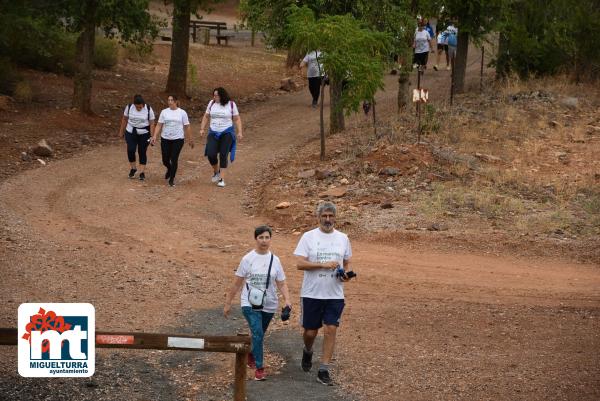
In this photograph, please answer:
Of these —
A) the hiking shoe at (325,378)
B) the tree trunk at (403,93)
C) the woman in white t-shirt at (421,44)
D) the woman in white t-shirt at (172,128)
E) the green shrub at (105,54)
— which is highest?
the woman in white t-shirt at (421,44)

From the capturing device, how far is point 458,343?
11859 millimetres

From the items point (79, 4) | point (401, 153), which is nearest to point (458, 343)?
point (401, 153)

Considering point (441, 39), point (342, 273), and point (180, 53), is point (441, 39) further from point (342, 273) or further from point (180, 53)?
point (342, 273)

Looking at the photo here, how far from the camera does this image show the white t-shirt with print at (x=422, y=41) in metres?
31.3

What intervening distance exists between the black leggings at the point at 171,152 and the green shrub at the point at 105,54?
14.0m

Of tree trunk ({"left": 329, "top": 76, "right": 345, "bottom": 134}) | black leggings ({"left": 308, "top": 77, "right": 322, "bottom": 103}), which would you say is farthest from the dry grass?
black leggings ({"left": 308, "top": 77, "right": 322, "bottom": 103})

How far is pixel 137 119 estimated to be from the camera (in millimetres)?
19266

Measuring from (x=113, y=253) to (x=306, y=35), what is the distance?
6459mm

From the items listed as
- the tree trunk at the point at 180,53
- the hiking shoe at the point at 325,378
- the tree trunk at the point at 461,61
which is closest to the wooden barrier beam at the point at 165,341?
the hiking shoe at the point at 325,378

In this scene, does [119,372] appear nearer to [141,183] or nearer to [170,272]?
[170,272]

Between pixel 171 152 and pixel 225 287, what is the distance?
606 cm

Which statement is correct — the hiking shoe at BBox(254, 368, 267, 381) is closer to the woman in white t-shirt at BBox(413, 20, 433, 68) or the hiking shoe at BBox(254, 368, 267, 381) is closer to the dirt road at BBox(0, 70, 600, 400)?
the dirt road at BBox(0, 70, 600, 400)

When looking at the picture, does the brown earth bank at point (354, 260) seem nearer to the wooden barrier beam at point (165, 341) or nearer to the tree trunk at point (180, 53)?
the wooden barrier beam at point (165, 341)

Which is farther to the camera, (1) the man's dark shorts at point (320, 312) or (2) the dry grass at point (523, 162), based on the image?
(2) the dry grass at point (523, 162)
